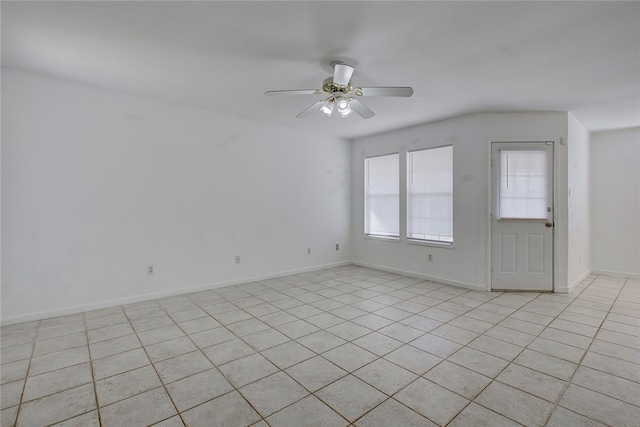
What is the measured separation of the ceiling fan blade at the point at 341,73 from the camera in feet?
8.32

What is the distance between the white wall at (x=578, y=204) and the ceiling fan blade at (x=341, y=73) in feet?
11.8

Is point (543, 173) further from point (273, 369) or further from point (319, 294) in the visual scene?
point (273, 369)

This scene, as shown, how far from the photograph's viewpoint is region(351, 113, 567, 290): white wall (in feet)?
13.9

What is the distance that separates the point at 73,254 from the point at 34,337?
35.3 inches

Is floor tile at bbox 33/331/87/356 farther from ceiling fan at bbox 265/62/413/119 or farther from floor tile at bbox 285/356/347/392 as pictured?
ceiling fan at bbox 265/62/413/119

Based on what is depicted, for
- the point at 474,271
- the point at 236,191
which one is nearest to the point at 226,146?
the point at 236,191

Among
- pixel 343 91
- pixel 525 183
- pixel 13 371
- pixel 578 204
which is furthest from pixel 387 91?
pixel 578 204

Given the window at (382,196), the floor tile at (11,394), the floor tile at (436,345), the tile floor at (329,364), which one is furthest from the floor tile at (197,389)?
the window at (382,196)

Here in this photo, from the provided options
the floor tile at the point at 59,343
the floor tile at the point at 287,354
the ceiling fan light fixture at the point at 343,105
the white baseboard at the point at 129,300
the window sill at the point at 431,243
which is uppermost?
the ceiling fan light fixture at the point at 343,105

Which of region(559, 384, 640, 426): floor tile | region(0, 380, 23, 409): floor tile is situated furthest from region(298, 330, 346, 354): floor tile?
region(0, 380, 23, 409): floor tile

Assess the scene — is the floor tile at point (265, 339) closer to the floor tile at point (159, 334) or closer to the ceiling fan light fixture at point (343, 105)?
the floor tile at point (159, 334)

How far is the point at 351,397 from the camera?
1962 mm

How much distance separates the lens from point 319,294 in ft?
13.7

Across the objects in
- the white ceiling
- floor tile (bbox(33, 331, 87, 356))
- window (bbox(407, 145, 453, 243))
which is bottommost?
floor tile (bbox(33, 331, 87, 356))
